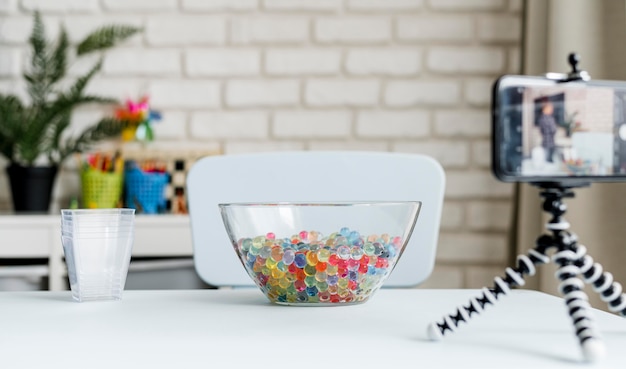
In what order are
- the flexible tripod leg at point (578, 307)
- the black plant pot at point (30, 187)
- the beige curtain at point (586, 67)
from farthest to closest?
the black plant pot at point (30, 187) → the beige curtain at point (586, 67) → the flexible tripod leg at point (578, 307)

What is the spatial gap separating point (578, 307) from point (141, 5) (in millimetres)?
2077

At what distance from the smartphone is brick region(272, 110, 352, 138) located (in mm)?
1832

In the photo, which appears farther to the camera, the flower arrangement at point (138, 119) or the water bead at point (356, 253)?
the flower arrangement at point (138, 119)

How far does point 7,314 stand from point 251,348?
0.32 meters

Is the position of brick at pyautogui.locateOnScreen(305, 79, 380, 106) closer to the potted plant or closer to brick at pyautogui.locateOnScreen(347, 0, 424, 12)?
brick at pyautogui.locateOnScreen(347, 0, 424, 12)

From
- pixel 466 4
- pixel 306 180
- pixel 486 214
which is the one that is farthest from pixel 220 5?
pixel 306 180

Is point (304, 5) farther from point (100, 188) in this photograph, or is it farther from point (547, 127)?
point (547, 127)

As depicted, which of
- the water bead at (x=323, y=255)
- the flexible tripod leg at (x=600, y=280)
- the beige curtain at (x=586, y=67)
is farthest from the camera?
the beige curtain at (x=586, y=67)

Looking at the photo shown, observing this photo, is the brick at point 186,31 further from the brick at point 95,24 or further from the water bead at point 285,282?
the water bead at point 285,282

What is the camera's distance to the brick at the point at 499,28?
247 centimetres

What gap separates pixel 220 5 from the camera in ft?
8.16

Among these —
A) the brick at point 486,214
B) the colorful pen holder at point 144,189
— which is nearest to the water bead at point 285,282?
the colorful pen holder at point 144,189

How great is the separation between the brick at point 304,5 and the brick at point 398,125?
0.35 meters

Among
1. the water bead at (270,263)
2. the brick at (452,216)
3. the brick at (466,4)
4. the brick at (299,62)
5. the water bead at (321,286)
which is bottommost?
the brick at (452,216)
